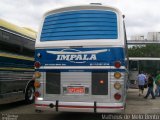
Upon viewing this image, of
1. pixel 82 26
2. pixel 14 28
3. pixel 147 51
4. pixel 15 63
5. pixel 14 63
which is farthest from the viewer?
pixel 147 51

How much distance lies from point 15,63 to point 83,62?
4.92 m

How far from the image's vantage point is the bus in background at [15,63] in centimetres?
1322

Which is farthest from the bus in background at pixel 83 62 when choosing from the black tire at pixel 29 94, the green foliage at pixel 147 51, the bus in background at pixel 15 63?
the green foliage at pixel 147 51

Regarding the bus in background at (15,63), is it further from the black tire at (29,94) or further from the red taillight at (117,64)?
the red taillight at (117,64)

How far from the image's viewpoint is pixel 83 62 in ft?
33.1

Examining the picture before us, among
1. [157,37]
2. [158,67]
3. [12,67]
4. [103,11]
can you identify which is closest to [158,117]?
[103,11]

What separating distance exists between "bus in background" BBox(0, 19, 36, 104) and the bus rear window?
298 centimetres

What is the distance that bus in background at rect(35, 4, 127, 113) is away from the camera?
9891 mm

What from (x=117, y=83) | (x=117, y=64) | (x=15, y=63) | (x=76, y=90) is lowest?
(x=76, y=90)

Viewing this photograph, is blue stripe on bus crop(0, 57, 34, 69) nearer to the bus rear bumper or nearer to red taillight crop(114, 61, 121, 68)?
the bus rear bumper

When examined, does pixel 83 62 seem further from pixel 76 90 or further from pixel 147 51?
pixel 147 51

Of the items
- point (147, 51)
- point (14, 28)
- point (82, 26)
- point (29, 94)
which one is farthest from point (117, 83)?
point (147, 51)

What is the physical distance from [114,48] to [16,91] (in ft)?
19.6

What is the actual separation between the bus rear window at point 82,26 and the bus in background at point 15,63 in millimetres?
2983
